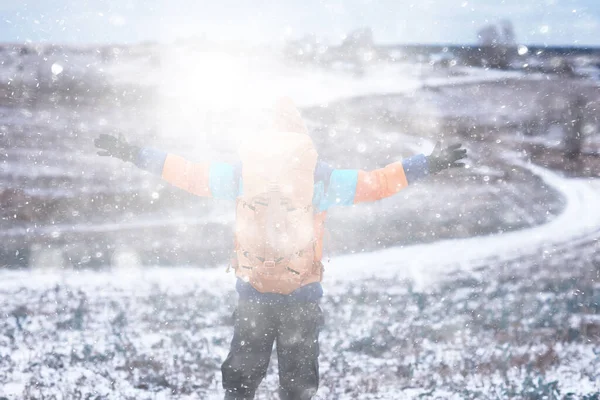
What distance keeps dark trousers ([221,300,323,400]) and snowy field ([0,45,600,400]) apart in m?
0.89

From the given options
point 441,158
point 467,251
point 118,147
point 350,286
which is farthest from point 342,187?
point 467,251

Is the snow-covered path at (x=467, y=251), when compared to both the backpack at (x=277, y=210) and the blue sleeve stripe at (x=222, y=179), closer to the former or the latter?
the backpack at (x=277, y=210)

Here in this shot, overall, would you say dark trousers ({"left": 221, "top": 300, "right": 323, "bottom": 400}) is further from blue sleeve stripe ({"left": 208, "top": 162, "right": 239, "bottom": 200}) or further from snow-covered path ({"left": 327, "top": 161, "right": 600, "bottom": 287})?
snow-covered path ({"left": 327, "top": 161, "right": 600, "bottom": 287})

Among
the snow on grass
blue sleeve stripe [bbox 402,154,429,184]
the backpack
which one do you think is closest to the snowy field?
the snow on grass

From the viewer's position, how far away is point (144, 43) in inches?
308

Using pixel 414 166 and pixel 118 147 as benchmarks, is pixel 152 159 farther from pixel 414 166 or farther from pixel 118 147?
pixel 414 166

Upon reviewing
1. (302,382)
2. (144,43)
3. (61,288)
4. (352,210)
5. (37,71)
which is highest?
(144,43)

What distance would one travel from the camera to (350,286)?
13.1 feet

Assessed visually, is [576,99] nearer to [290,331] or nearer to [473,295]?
[473,295]

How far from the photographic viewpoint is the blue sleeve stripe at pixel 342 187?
2039 millimetres

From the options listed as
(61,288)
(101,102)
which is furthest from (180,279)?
(101,102)

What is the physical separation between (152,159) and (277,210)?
0.77 m

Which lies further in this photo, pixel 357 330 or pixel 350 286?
pixel 350 286

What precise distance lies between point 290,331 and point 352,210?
12.0 feet
